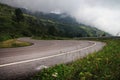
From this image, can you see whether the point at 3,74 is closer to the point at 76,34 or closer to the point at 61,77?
the point at 61,77

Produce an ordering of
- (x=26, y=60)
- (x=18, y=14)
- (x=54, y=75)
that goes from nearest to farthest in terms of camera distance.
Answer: (x=54, y=75)
(x=26, y=60)
(x=18, y=14)

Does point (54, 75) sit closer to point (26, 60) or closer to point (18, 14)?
point (26, 60)

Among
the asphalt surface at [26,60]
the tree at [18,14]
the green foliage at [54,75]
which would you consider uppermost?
the tree at [18,14]

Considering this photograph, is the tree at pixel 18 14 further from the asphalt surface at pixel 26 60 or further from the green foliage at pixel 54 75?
the green foliage at pixel 54 75

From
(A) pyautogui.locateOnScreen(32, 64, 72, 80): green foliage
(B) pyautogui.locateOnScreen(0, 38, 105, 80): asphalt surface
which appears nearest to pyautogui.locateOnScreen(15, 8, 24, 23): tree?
(B) pyautogui.locateOnScreen(0, 38, 105, 80): asphalt surface

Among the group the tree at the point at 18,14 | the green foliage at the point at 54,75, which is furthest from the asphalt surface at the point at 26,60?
the tree at the point at 18,14

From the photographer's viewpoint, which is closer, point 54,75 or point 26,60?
point 54,75

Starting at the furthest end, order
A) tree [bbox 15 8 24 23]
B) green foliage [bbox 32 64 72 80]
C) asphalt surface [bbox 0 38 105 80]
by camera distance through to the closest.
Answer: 1. tree [bbox 15 8 24 23]
2. asphalt surface [bbox 0 38 105 80]
3. green foliage [bbox 32 64 72 80]

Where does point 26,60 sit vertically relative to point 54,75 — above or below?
below

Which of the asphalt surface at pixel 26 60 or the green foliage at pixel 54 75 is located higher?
the green foliage at pixel 54 75

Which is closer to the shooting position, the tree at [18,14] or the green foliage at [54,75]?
the green foliage at [54,75]

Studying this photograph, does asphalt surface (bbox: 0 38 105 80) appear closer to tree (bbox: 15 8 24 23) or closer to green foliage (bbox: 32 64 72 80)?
green foliage (bbox: 32 64 72 80)

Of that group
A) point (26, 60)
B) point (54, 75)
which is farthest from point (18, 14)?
point (54, 75)

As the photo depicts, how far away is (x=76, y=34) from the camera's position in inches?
6029
